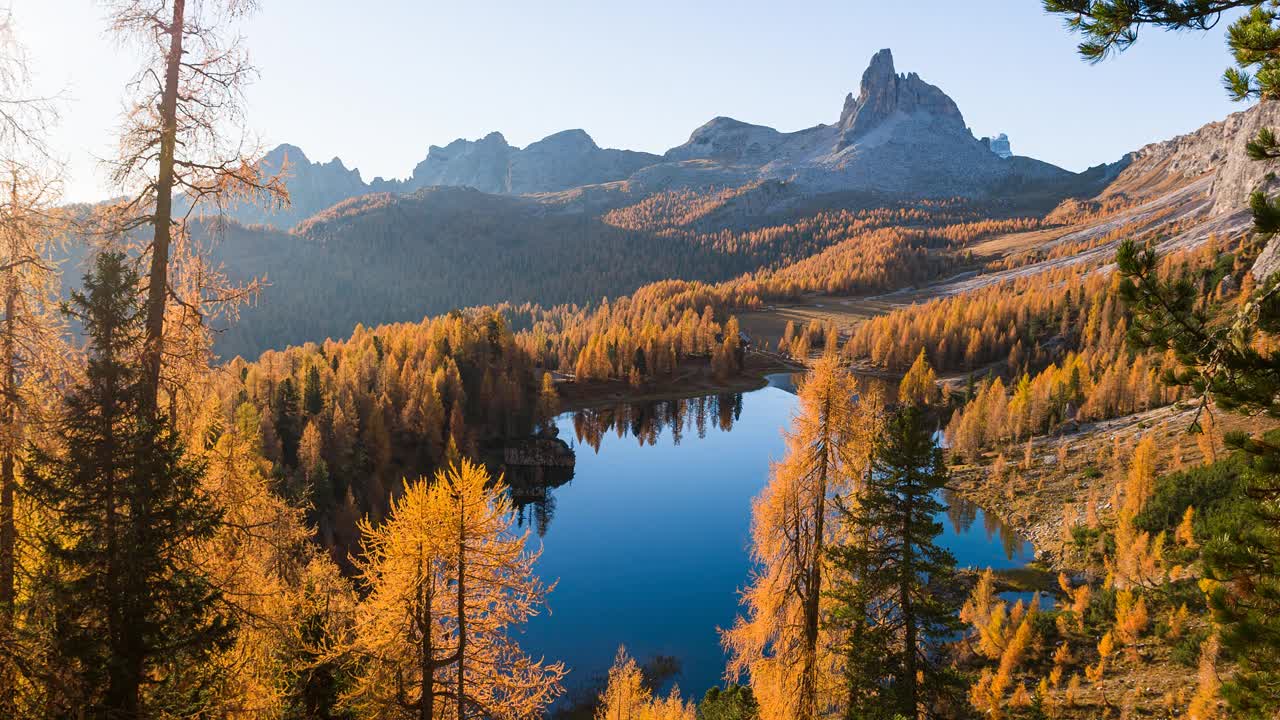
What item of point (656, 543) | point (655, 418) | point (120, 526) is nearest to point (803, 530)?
point (120, 526)

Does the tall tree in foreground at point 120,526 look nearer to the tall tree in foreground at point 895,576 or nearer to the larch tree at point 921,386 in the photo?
the tall tree in foreground at point 895,576

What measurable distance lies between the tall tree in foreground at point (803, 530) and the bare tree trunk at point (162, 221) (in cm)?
1311

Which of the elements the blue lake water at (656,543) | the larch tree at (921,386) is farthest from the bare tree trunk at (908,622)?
the larch tree at (921,386)

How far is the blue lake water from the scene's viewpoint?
4334cm

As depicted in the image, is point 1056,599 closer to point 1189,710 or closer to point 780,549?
point 1189,710

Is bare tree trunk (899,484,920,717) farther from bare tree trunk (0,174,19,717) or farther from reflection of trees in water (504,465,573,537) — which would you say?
reflection of trees in water (504,465,573,537)

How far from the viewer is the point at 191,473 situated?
32.4 feet

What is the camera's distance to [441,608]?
13.6 m

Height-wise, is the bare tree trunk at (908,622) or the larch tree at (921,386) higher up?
the bare tree trunk at (908,622)

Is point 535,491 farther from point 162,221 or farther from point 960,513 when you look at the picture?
point 162,221

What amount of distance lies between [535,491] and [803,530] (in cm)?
6045

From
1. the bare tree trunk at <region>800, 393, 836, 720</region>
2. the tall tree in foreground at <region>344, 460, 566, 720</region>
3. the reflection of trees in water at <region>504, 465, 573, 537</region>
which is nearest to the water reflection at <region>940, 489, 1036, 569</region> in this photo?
the reflection of trees in water at <region>504, 465, 573, 537</region>

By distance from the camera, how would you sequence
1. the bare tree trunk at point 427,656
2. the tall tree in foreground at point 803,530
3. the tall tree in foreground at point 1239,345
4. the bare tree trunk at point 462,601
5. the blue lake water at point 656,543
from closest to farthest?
1. the tall tree in foreground at point 1239,345
2. the bare tree trunk at point 427,656
3. the bare tree trunk at point 462,601
4. the tall tree in foreground at point 803,530
5. the blue lake water at point 656,543

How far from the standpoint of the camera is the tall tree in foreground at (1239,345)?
6977 mm
